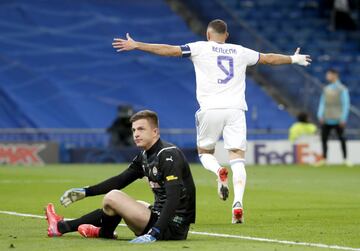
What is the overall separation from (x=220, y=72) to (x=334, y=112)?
15.4m

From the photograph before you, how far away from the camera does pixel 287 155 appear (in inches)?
1198

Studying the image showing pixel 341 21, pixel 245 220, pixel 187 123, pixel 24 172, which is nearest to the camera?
pixel 245 220

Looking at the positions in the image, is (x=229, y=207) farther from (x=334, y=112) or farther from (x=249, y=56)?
(x=334, y=112)

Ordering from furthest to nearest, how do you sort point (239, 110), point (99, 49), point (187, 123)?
point (99, 49) → point (187, 123) → point (239, 110)

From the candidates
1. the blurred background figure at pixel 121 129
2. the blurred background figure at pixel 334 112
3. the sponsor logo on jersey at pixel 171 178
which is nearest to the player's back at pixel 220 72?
the sponsor logo on jersey at pixel 171 178

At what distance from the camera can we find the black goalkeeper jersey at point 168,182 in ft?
30.9

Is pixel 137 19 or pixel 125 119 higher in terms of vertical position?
pixel 137 19

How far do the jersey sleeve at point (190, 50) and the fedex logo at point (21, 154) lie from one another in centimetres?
1610

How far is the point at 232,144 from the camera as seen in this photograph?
13242mm

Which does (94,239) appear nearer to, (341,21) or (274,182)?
(274,182)

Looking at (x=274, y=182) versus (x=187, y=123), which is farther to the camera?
(x=187, y=123)

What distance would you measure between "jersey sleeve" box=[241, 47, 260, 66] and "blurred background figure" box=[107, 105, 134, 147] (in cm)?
1652

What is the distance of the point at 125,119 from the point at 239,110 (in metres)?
16.7

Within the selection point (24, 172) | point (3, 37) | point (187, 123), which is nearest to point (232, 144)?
point (24, 172)
